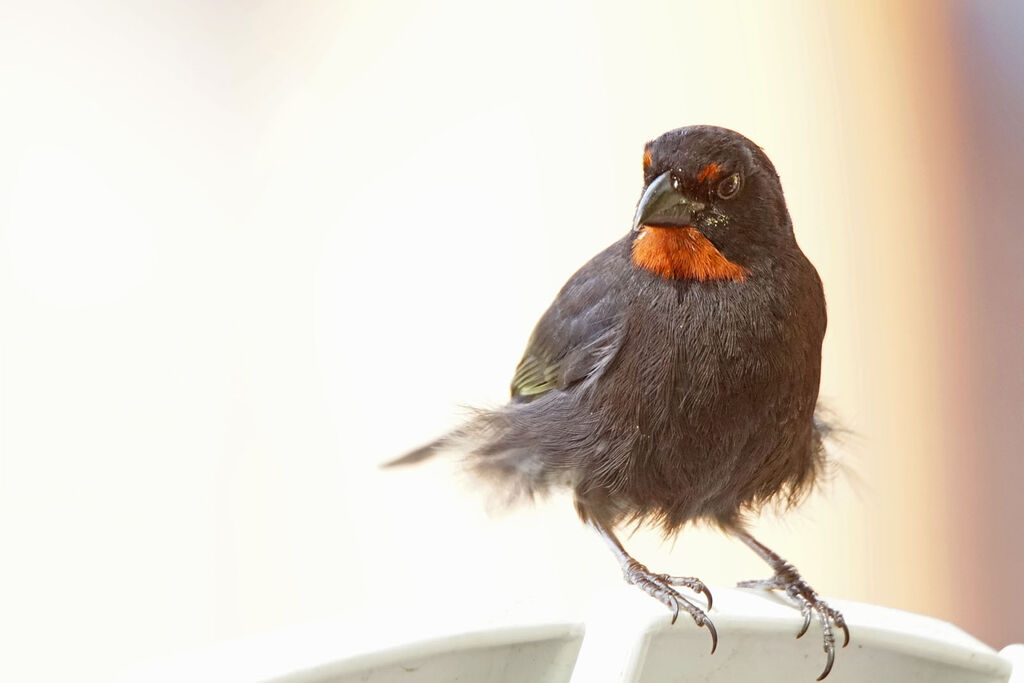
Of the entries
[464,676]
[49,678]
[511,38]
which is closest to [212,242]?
[511,38]

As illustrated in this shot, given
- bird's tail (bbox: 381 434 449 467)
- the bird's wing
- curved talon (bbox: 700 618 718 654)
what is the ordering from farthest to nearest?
bird's tail (bbox: 381 434 449 467)
the bird's wing
curved talon (bbox: 700 618 718 654)

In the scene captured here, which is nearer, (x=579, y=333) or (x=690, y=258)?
(x=690, y=258)

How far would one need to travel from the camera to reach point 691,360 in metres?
1.51

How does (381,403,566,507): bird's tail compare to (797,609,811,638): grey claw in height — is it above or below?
above

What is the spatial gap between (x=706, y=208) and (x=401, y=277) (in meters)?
1.63

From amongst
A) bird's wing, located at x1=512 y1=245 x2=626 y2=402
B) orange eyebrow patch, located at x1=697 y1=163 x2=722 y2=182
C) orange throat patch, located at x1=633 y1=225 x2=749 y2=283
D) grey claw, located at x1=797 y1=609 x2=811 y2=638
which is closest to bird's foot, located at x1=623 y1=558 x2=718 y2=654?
grey claw, located at x1=797 y1=609 x2=811 y2=638

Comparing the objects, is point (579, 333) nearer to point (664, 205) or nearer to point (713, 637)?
point (664, 205)

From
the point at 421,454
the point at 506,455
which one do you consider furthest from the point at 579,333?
the point at 421,454

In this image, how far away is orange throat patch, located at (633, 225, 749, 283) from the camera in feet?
5.03

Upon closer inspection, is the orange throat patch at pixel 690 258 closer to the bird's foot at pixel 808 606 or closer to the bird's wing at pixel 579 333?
the bird's wing at pixel 579 333

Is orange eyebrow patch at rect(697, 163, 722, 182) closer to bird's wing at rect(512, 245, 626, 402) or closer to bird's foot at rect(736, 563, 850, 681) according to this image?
bird's wing at rect(512, 245, 626, 402)

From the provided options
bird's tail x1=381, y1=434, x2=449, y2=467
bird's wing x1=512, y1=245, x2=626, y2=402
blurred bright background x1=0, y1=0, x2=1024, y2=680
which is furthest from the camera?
blurred bright background x1=0, y1=0, x2=1024, y2=680

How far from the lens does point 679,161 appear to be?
4.81 ft

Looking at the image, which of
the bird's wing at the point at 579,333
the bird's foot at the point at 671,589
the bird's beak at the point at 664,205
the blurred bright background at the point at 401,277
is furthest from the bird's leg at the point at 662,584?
the blurred bright background at the point at 401,277
